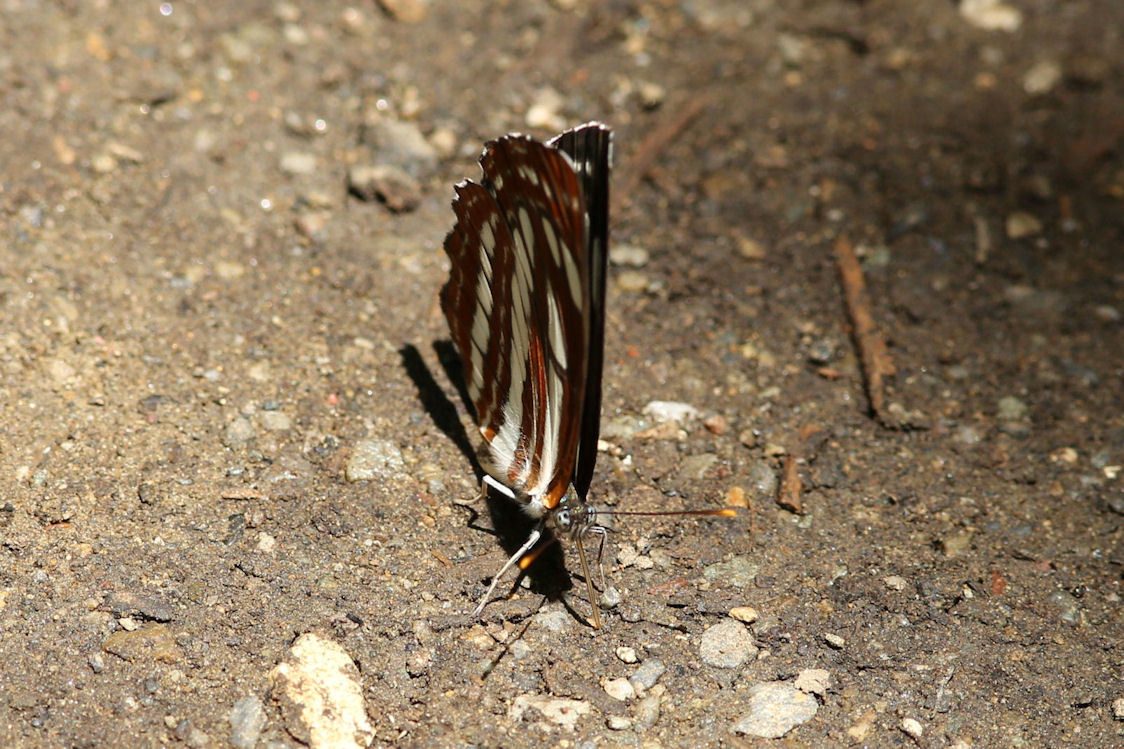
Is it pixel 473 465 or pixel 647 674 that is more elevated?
pixel 473 465

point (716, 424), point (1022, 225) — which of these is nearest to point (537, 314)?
point (716, 424)

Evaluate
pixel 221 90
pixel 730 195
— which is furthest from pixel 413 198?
pixel 730 195

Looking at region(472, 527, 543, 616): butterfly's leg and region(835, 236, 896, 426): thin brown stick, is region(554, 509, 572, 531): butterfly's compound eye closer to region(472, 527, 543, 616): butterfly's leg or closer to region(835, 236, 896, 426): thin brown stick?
region(472, 527, 543, 616): butterfly's leg

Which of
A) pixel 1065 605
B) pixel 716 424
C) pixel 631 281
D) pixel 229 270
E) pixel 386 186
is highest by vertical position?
pixel 386 186

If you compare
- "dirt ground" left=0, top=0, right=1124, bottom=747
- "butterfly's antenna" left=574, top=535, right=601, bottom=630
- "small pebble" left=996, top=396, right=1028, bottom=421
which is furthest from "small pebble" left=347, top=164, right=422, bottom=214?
"small pebble" left=996, top=396, right=1028, bottom=421

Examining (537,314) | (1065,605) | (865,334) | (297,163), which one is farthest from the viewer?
(297,163)

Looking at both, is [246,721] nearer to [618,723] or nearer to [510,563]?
[510,563]
